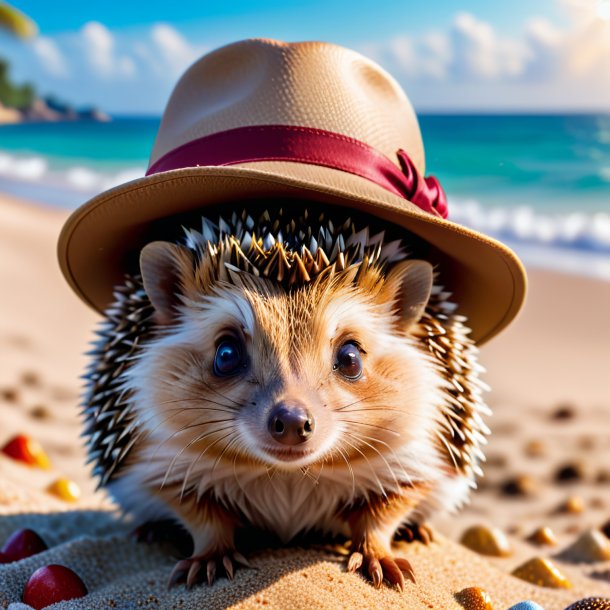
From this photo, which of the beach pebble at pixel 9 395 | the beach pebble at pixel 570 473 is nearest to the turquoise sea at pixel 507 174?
the beach pebble at pixel 570 473

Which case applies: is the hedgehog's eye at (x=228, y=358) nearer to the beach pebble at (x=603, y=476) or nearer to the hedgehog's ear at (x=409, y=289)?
the hedgehog's ear at (x=409, y=289)

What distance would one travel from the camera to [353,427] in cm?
241

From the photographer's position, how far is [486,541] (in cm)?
368

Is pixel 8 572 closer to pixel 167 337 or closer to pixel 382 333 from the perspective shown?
pixel 167 337

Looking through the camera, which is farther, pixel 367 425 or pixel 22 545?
pixel 22 545

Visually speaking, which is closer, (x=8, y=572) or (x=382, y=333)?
(x=382, y=333)

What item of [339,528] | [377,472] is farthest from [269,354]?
[339,528]

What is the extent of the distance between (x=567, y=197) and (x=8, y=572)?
15.3 meters

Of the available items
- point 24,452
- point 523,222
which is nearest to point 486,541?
point 24,452

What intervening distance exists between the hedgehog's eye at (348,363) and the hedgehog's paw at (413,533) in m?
0.84

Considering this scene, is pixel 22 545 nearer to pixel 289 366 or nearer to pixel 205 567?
pixel 205 567

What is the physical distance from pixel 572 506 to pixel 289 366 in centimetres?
299

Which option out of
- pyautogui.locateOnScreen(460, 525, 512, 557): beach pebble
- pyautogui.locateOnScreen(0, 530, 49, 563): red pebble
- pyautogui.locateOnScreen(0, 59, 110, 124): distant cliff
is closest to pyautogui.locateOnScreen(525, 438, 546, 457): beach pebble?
pyautogui.locateOnScreen(460, 525, 512, 557): beach pebble

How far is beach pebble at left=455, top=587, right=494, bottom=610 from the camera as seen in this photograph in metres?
2.55
